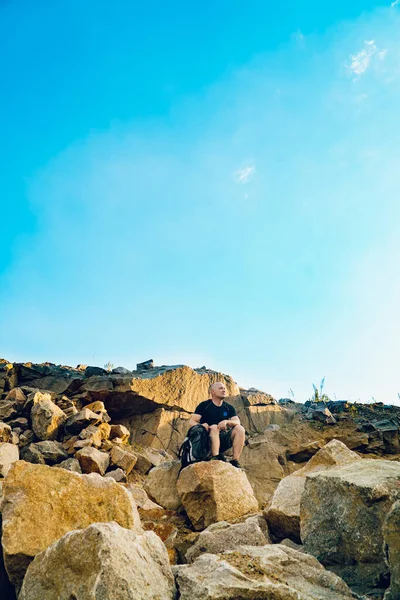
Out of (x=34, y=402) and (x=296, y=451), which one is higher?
(x=34, y=402)

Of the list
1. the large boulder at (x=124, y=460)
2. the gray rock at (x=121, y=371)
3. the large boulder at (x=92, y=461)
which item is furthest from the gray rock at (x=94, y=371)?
the large boulder at (x=92, y=461)

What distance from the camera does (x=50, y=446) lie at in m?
8.64

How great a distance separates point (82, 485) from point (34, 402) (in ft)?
23.3

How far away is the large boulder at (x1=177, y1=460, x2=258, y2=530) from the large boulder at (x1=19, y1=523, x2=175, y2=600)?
8.85 feet

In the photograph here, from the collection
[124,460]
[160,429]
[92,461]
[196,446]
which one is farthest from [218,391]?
[160,429]

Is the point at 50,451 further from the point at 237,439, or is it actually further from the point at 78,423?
the point at 237,439

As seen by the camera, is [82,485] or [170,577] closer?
[170,577]

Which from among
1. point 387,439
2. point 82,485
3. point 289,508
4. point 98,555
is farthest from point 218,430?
point 387,439

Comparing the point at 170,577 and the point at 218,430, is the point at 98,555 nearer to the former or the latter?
the point at 170,577

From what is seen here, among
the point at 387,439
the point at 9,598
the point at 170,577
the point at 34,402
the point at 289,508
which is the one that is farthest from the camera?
the point at 387,439

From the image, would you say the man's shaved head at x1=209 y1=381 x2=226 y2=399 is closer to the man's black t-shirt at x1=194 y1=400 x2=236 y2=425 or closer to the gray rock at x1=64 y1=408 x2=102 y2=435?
the man's black t-shirt at x1=194 y1=400 x2=236 y2=425

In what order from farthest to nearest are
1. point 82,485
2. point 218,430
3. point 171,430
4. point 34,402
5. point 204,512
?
point 171,430 → point 34,402 → point 218,430 → point 204,512 → point 82,485

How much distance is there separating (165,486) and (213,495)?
1622 mm

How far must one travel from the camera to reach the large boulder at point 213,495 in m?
5.45
